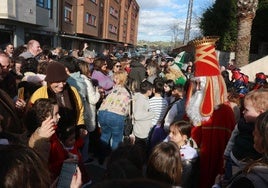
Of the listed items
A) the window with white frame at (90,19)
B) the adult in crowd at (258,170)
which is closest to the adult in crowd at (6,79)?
the adult in crowd at (258,170)

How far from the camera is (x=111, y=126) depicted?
592cm

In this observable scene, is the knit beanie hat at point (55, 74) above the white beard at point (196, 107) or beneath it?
above

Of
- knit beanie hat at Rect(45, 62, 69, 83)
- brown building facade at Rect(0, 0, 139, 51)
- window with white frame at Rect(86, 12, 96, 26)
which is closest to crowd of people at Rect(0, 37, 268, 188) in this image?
knit beanie hat at Rect(45, 62, 69, 83)

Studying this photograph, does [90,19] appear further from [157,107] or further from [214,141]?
[214,141]

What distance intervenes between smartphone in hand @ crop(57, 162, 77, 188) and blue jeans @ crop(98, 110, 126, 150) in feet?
12.0

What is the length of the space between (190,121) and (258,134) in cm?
190

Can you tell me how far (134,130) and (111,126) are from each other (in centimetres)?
48

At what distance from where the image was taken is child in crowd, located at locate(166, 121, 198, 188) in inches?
151

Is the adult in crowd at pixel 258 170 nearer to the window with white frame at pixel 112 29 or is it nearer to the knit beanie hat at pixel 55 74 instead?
the knit beanie hat at pixel 55 74

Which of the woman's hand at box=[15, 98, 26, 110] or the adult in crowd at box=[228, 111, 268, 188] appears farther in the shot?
the woman's hand at box=[15, 98, 26, 110]

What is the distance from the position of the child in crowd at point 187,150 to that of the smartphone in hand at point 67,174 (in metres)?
1.92

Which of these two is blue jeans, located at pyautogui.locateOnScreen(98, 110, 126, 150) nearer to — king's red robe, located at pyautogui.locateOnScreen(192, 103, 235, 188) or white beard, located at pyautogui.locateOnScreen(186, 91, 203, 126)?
white beard, located at pyautogui.locateOnScreen(186, 91, 203, 126)

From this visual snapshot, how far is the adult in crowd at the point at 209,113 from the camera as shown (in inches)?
151

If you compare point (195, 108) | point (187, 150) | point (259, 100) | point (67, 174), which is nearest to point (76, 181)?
point (67, 174)
